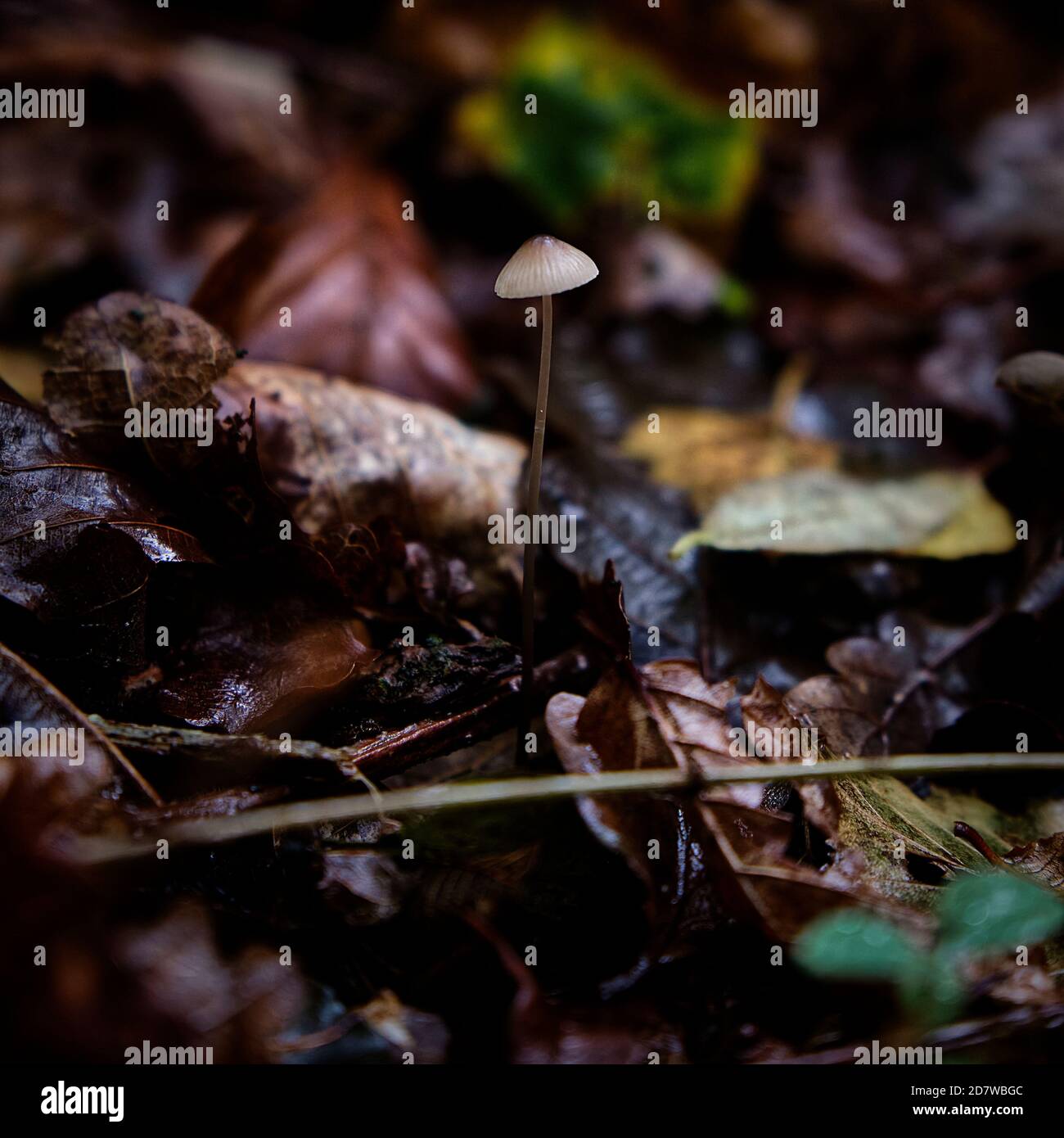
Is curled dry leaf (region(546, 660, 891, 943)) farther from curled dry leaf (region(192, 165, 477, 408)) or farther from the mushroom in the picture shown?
curled dry leaf (region(192, 165, 477, 408))

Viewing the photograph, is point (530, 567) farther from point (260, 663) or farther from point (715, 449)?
point (715, 449)

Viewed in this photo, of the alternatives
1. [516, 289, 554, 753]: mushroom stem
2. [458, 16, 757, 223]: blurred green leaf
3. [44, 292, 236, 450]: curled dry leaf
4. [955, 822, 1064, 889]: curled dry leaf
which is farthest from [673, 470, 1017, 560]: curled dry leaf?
[458, 16, 757, 223]: blurred green leaf

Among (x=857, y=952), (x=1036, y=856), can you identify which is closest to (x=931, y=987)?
(x=857, y=952)

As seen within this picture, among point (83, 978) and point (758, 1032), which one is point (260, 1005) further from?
point (758, 1032)

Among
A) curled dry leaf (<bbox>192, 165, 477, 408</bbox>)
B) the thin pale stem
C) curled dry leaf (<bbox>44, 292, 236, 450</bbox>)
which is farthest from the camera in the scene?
curled dry leaf (<bbox>192, 165, 477, 408</bbox>)

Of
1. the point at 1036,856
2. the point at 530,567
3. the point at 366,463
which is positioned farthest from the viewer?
the point at 366,463
